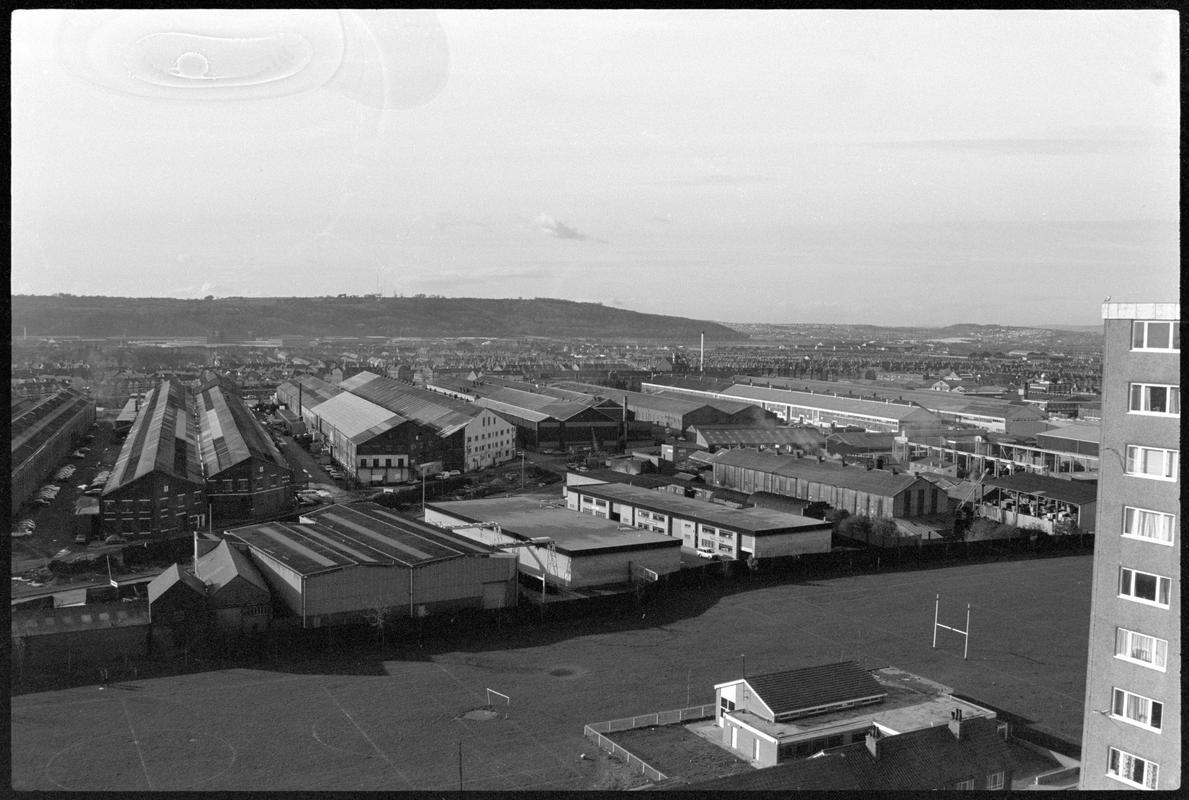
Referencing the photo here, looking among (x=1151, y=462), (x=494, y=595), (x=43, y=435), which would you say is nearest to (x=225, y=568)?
(x=494, y=595)

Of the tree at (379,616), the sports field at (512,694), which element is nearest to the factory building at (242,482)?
the tree at (379,616)

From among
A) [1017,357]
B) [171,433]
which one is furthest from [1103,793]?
[1017,357]

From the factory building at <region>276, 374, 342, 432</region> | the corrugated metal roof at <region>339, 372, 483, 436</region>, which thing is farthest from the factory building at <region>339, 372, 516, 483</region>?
the factory building at <region>276, 374, 342, 432</region>

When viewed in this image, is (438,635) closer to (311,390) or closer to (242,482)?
(242,482)

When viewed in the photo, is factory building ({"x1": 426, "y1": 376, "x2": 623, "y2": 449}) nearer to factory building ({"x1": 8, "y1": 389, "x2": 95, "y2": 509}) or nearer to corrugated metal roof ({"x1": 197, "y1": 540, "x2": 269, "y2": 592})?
factory building ({"x1": 8, "y1": 389, "x2": 95, "y2": 509})

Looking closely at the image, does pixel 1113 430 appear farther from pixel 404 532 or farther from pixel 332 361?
pixel 332 361
